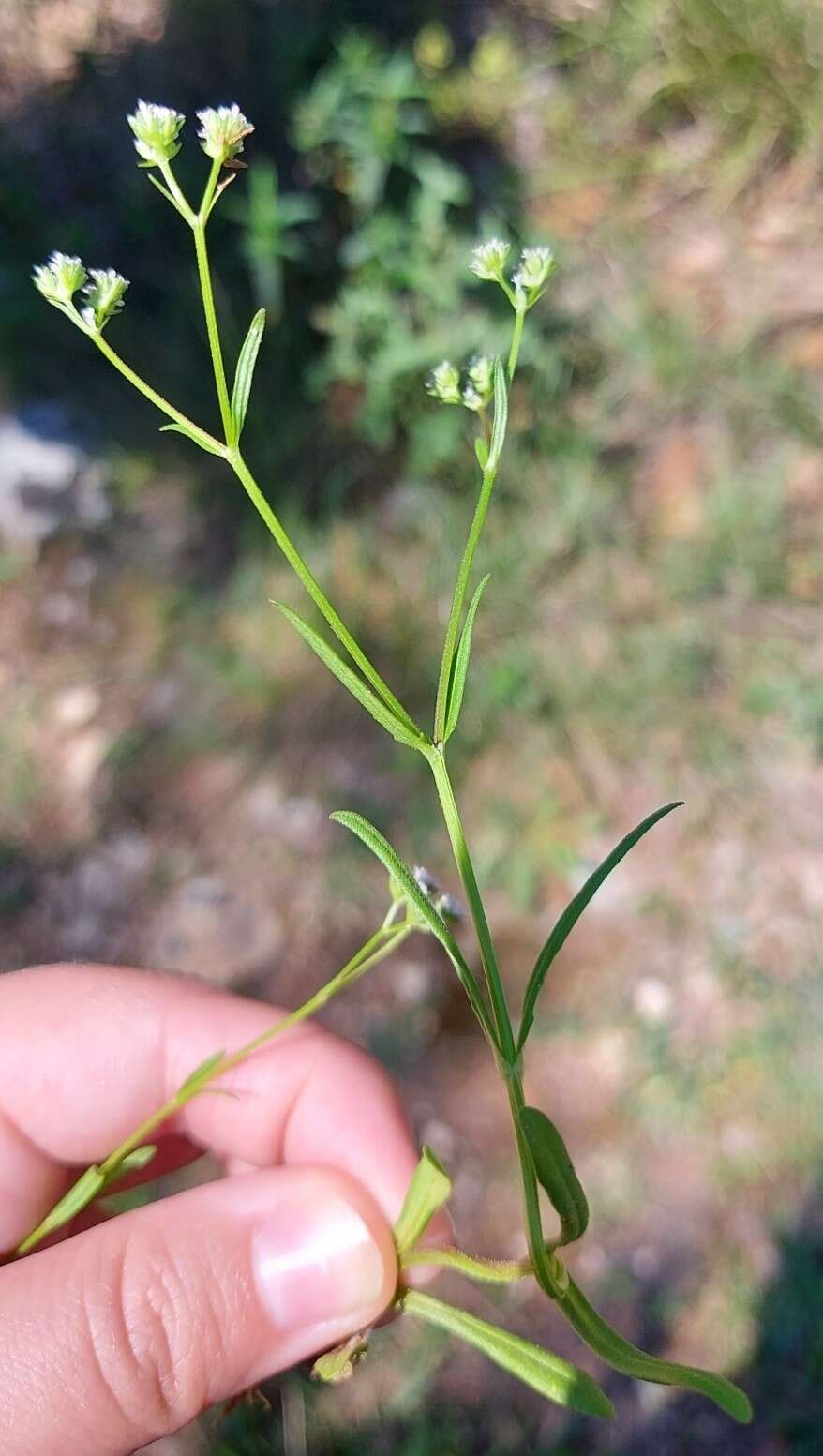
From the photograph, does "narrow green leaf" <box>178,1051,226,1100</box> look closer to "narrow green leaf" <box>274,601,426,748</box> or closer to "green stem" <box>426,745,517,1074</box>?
"green stem" <box>426,745,517,1074</box>

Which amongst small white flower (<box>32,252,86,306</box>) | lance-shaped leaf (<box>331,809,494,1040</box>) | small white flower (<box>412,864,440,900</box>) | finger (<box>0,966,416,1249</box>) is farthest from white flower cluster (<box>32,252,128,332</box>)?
finger (<box>0,966,416,1249</box>)

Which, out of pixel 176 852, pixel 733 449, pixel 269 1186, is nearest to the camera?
pixel 269 1186

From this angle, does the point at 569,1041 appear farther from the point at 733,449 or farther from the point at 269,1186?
the point at 733,449

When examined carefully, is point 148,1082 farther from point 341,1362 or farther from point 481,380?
point 481,380

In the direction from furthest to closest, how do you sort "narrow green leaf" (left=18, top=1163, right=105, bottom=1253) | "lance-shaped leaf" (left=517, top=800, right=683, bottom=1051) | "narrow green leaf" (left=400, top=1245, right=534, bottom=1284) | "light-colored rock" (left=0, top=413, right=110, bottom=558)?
"light-colored rock" (left=0, top=413, right=110, bottom=558), "narrow green leaf" (left=18, top=1163, right=105, bottom=1253), "narrow green leaf" (left=400, top=1245, right=534, bottom=1284), "lance-shaped leaf" (left=517, top=800, right=683, bottom=1051)

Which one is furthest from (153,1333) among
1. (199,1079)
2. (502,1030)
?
(502,1030)

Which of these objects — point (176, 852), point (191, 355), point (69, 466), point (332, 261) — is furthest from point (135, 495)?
point (176, 852)
